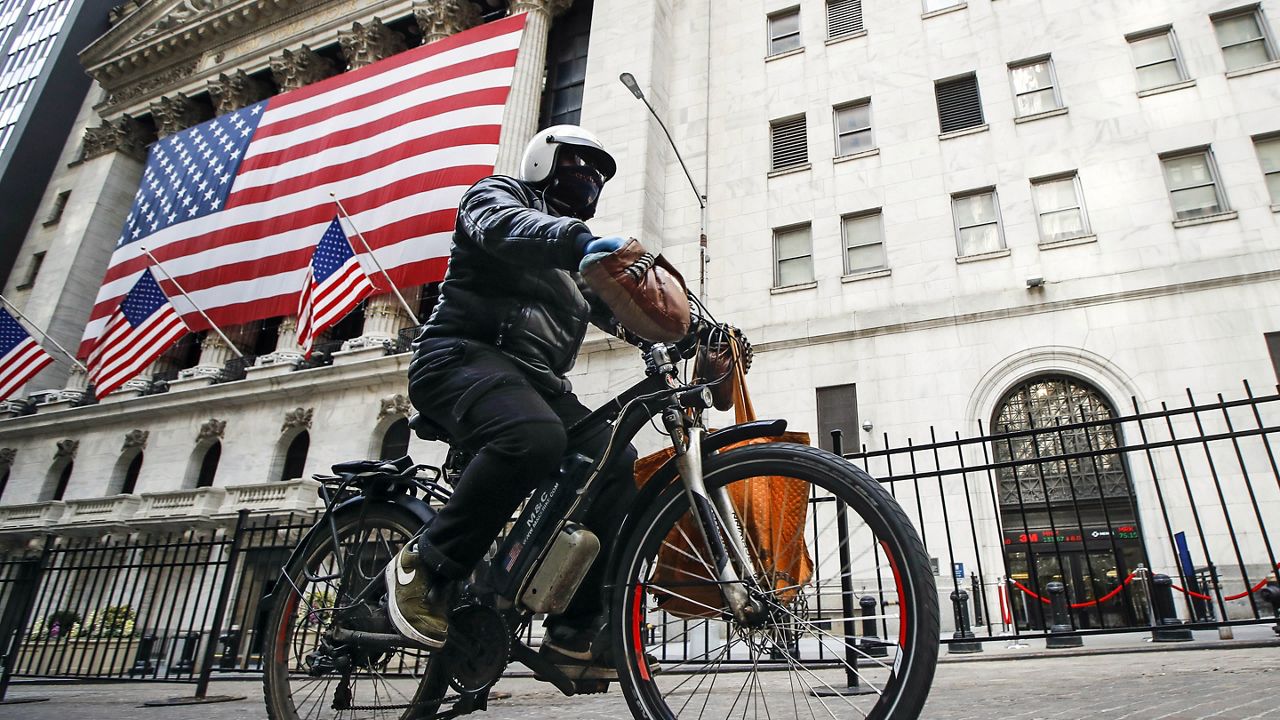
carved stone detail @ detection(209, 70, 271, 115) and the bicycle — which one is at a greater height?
carved stone detail @ detection(209, 70, 271, 115)

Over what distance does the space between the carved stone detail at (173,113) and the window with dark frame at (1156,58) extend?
37.5 metres

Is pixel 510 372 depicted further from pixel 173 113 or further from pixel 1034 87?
pixel 173 113

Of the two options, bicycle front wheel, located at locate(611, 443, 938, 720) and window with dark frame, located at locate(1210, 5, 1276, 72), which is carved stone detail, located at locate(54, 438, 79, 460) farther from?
window with dark frame, located at locate(1210, 5, 1276, 72)

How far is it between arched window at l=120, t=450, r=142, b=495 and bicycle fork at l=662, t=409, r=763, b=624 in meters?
30.3

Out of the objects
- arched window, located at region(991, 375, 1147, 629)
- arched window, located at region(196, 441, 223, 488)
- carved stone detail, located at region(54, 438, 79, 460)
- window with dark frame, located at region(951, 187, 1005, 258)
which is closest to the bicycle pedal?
arched window, located at region(991, 375, 1147, 629)

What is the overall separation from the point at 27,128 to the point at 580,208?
46109 millimetres

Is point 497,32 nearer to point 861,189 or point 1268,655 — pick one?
point 861,189

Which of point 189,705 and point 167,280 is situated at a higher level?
point 167,280

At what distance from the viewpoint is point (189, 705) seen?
5617mm

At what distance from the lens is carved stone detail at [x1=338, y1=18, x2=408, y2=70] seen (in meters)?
27.9

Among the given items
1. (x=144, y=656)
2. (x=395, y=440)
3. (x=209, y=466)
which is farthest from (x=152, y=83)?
(x=144, y=656)

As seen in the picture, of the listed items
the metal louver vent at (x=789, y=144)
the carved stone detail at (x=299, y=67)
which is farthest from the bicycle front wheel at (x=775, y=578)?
the carved stone detail at (x=299, y=67)

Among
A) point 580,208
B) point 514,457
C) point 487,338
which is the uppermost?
point 580,208

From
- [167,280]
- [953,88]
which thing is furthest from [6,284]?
[953,88]
